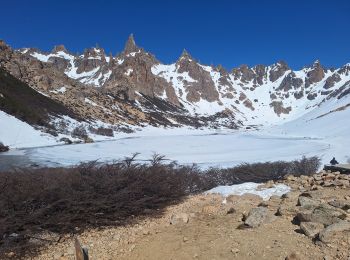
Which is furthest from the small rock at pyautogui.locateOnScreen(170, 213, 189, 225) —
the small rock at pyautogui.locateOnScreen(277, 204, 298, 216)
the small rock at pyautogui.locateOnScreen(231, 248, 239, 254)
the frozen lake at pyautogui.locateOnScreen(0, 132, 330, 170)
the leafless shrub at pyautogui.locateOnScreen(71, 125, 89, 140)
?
the leafless shrub at pyautogui.locateOnScreen(71, 125, 89, 140)

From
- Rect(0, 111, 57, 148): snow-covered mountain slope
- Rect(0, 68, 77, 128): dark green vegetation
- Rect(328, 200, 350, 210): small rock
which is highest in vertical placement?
Rect(0, 68, 77, 128): dark green vegetation

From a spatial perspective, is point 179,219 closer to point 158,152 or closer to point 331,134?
point 158,152

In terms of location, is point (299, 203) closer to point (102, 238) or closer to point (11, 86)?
point (102, 238)

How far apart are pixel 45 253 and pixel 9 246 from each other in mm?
681

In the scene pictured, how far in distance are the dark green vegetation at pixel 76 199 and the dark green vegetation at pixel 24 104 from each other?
5354 cm

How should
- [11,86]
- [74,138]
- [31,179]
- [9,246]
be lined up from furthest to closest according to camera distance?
1. [11,86]
2. [74,138]
3. [31,179]
4. [9,246]

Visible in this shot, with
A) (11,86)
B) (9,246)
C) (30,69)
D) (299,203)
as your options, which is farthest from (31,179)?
(30,69)

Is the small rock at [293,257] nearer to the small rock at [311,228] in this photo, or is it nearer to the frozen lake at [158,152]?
the small rock at [311,228]

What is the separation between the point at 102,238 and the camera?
9328mm

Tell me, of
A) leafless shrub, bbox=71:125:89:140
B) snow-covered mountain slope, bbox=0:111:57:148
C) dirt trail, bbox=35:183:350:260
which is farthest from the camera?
leafless shrub, bbox=71:125:89:140

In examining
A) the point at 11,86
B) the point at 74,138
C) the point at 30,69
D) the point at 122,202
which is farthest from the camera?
the point at 30,69

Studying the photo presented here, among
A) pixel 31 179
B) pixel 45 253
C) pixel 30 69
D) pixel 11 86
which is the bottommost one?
pixel 45 253

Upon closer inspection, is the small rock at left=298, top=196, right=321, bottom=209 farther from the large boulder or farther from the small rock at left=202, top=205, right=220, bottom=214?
the small rock at left=202, top=205, right=220, bottom=214

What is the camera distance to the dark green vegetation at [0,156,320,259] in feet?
28.3
